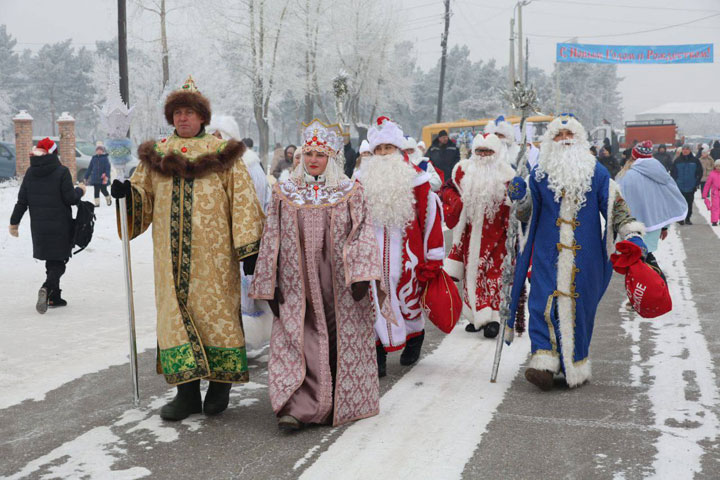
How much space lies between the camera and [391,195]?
19.3ft

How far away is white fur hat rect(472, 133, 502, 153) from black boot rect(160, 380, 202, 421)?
143 inches

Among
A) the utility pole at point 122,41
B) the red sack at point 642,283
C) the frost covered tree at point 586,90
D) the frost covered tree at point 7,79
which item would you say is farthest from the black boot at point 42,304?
the frost covered tree at point 586,90

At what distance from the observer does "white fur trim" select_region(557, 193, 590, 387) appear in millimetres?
5371

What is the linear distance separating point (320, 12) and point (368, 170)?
29.7 m

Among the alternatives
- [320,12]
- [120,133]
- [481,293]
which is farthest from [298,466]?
[320,12]

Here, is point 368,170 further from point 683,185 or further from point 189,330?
point 683,185

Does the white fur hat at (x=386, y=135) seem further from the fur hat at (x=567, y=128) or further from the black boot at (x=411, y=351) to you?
the black boot at (x=411, y=351)

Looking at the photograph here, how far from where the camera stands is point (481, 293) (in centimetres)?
717

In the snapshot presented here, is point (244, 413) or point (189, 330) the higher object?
point (189, 330)

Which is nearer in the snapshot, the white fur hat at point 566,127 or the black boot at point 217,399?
the black boot at point 217,399

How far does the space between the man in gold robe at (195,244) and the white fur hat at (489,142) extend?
3.11 metres

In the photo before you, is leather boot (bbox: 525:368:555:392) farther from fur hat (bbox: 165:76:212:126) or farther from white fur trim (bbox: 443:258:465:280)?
fur hat (bbox: 165:76:212:126)

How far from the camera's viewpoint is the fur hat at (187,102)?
482cm

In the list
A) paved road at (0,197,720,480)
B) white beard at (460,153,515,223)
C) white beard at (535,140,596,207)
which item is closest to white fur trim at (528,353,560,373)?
paved road at (0,197,720,480)
